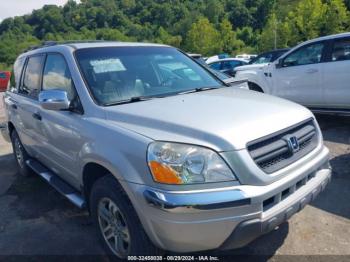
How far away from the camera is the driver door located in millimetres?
6891

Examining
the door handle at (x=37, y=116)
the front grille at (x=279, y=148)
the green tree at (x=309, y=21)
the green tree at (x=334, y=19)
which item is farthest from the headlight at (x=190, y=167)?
the green tree at (x=309, y=21)

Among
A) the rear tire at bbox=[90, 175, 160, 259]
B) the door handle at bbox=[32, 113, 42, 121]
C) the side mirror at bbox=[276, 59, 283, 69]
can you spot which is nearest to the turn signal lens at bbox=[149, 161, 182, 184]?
the rear tire at bbox=[90, 175, 160, 259]

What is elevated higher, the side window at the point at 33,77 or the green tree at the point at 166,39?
the side window at the point at 33,77

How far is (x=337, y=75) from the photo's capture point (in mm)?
6504

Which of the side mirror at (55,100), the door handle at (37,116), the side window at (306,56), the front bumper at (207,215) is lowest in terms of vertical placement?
the front bumper at (207,215)

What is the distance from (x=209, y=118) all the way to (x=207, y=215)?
0.71 metres

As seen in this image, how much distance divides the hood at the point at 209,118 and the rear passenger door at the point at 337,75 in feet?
12.3

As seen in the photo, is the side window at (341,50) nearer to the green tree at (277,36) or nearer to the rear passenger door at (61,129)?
the rear passenger door at (61,129)

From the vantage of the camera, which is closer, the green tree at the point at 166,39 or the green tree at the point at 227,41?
the green tree at the point at 227,41

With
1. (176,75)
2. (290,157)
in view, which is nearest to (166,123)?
(290,157)

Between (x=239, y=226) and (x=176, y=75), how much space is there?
6.40 ft

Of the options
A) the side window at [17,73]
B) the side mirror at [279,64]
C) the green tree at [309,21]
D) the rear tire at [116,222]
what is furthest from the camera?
the green tree at [309,21]

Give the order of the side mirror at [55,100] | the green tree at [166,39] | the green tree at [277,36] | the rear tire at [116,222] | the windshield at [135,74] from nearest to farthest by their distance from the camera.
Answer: the rear tire at [116,222] < the side mirror at [55,100] < the windshield at [135,74] < the green tree at [277,36] < the green tree at [166,39]

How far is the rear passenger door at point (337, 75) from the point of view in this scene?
638 cm
